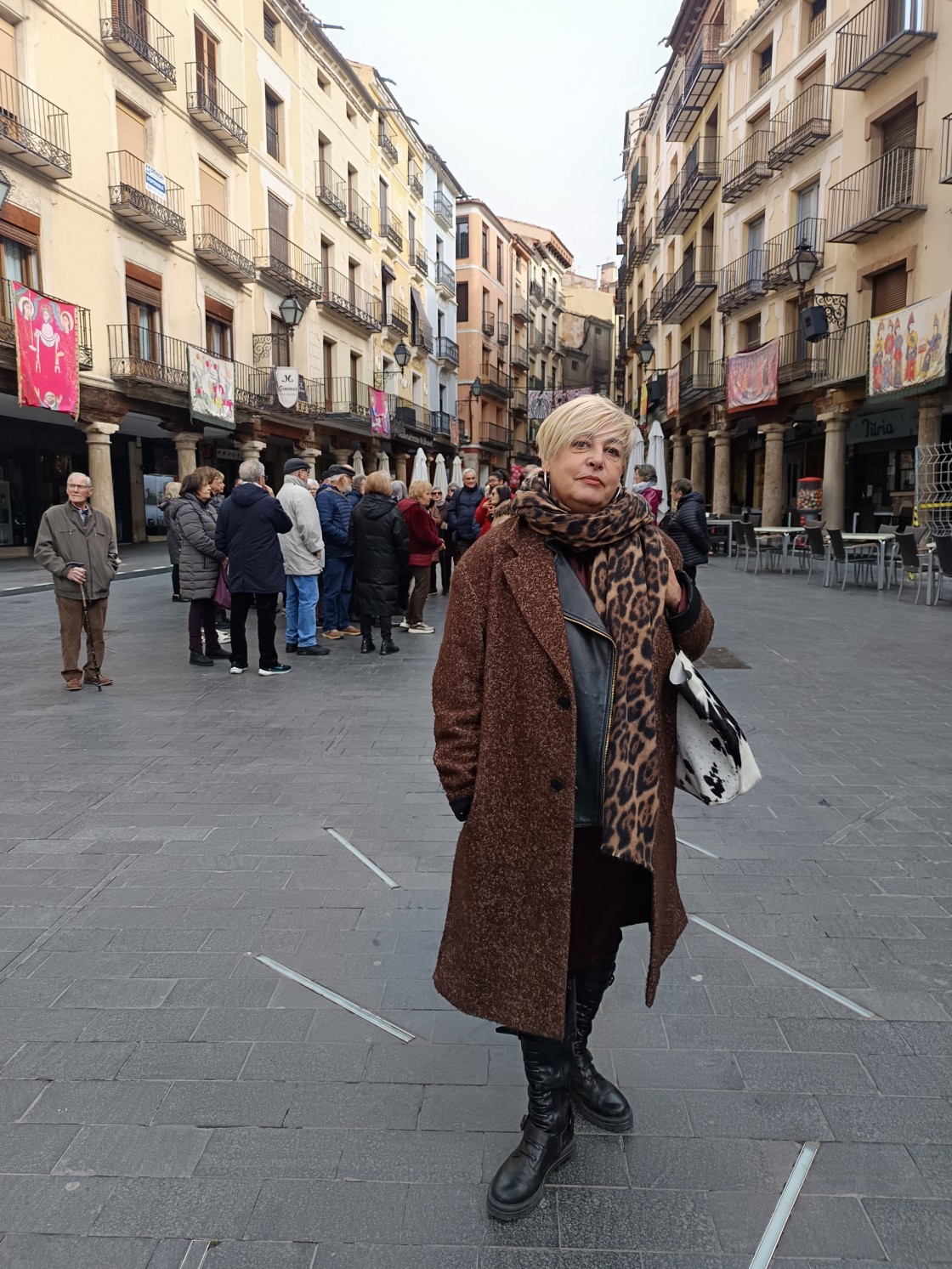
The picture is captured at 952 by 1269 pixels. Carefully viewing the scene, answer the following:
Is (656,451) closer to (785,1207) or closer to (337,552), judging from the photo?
(337,552)

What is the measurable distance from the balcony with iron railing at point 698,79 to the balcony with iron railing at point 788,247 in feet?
24.3

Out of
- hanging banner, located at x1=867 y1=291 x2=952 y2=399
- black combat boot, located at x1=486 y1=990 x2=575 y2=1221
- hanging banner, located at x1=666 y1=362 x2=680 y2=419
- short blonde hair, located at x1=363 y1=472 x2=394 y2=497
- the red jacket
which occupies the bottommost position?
black combat boot, located at x1=486 y1=990 x2=575 y2=1221

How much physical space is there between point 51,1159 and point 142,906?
4.15 feet

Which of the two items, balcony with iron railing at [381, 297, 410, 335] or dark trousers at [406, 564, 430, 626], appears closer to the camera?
dark trousers at [406, 564, 430, 626]

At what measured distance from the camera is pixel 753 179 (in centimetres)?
2308

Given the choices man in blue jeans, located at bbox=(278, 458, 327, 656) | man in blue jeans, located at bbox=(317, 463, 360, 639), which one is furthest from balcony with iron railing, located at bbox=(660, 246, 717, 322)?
man in blue jeans, located at bbox=(278, 458, 327, 656)

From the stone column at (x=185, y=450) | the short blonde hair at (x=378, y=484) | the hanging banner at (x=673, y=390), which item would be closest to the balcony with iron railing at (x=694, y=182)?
the hanging banner at (x=673, y=390)

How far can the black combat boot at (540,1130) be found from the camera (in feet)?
6.08

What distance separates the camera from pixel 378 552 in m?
8.31

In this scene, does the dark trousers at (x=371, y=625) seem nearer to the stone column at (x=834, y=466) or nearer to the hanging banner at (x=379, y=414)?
the stone column at (x=834, y=466)

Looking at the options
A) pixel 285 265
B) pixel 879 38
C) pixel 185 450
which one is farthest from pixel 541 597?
pixel 285 265

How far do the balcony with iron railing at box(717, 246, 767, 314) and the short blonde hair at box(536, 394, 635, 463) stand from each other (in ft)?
75.5

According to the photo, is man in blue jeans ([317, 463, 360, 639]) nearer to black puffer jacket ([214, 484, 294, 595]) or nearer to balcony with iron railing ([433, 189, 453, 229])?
black puffer jacket ([214, 484, 294, 595])

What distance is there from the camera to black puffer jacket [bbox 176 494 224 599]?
7438 millimetres
